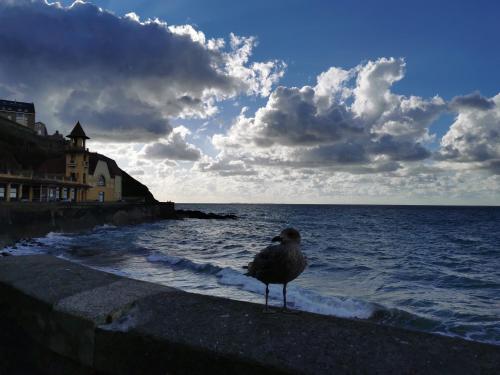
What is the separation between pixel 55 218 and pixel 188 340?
37929mm

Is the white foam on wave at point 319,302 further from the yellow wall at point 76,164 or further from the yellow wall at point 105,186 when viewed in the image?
the yellow wall at point 105,186

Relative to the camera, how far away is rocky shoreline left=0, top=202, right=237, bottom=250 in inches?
1166

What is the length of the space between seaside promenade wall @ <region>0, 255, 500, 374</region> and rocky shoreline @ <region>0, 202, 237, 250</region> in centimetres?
2583

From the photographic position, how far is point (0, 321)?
4.39 m

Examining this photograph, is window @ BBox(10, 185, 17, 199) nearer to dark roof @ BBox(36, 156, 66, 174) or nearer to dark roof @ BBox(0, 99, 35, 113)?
dark roof @ BBox(36, 156, 66, 174)

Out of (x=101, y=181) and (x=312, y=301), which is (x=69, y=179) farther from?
(x=312, y=301)

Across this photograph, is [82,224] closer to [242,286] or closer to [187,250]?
[187,250]

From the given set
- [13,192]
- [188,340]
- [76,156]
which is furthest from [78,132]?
[188,340]

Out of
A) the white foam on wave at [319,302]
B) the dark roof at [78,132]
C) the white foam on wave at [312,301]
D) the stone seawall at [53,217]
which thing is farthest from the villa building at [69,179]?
the white foam on wave at [319,302]

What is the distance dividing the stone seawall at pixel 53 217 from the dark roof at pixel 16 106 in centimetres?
4155

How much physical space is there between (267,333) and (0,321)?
3364 millimetres

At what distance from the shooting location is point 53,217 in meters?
35.8

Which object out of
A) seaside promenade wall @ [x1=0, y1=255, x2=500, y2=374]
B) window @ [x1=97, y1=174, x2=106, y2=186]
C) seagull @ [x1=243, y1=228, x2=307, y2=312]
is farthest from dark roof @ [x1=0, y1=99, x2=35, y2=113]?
seagull @ [x1=243, y1=228, x2=307, y2=312]

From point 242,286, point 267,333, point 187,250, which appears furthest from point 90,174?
point 267,333
